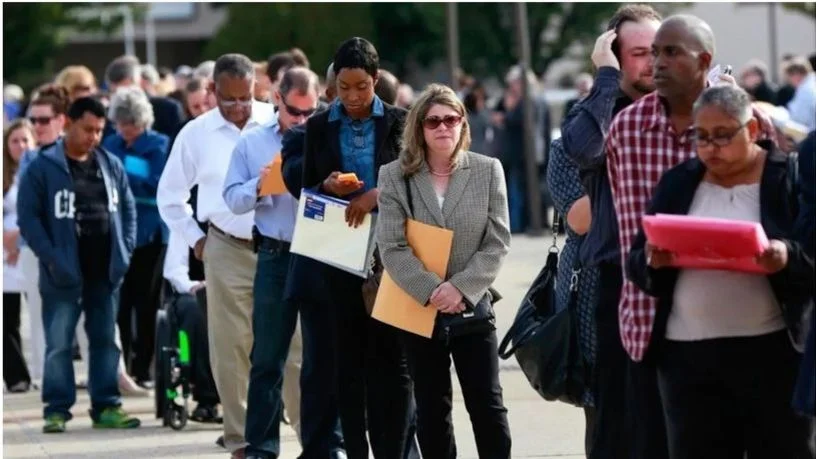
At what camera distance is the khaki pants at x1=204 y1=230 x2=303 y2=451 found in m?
9.62

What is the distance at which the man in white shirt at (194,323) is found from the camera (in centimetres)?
1083

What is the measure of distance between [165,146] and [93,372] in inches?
89.4

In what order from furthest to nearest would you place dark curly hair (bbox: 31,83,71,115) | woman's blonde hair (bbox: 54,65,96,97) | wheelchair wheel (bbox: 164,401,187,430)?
1. woman's blonde hair (bbox: 54,65,96,97)
2. dark curly hair (bbox: 31,83,71,115)
3. wheelchair wheel (bbox: 164,401,187,430)

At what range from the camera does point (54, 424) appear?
35.9 ft

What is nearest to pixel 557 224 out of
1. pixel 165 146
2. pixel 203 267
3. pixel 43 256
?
pixel 203 267

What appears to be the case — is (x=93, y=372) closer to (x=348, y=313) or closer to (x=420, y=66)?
(x=348, y=313)

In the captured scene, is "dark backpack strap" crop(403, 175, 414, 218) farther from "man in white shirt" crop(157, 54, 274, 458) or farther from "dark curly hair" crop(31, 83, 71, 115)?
"dark curly hair" crop(31, 83, 71, 115)

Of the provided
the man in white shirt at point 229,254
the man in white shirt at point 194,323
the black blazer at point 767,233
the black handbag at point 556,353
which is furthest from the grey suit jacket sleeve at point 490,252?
the man in white shirt at point 194,323

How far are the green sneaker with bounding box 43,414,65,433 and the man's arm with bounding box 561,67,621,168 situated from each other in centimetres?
497

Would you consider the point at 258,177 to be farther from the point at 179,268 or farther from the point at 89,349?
the point at 89,349

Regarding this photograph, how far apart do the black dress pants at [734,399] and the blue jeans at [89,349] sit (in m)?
5.63

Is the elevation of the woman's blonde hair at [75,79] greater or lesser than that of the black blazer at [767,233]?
greater

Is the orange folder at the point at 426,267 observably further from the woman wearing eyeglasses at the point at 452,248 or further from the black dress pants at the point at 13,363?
the black dress pants at the point at 13,363

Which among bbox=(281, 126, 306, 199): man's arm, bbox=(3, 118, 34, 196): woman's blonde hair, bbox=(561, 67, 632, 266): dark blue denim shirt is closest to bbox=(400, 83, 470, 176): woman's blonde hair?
bbox=(281, 126, 306, 199): man's arm
